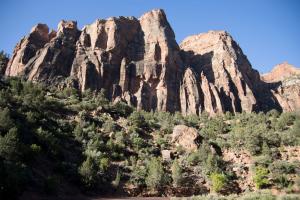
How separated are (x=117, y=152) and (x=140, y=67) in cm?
5493

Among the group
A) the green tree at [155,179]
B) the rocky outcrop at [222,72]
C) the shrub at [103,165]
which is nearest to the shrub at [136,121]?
the shrub at [103,165]

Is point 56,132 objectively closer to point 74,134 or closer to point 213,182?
point 74,134

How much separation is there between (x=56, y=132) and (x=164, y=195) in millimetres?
16935

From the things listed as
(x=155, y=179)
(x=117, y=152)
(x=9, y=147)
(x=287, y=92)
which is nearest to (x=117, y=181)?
(x=155, y=179)

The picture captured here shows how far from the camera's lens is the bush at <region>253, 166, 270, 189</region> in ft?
129

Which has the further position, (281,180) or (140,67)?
(140,67)

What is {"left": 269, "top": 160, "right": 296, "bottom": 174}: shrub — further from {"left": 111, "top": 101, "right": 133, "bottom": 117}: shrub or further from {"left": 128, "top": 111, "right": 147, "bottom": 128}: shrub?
{"left": 111, "top": 101, "right": 133, "bottom": 117}: shrub

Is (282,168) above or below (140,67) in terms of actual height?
below

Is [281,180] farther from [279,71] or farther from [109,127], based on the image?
[279,71]

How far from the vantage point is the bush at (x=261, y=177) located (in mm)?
39375

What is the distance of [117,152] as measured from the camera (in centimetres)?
4647

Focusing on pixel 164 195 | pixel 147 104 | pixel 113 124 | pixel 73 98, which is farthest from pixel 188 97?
pixel 164 195

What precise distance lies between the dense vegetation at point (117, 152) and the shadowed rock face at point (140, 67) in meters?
32.1

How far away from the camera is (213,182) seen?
39.4 meters
